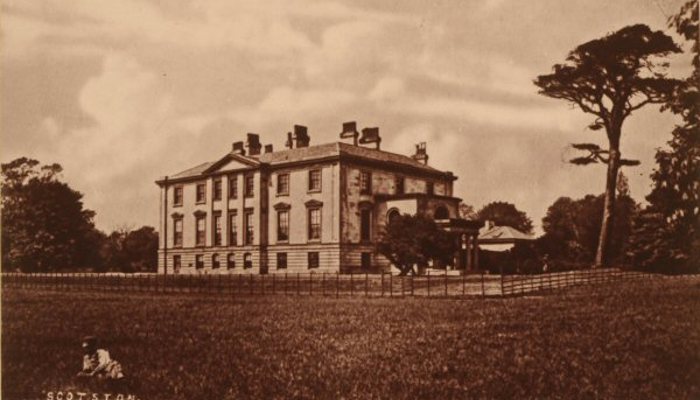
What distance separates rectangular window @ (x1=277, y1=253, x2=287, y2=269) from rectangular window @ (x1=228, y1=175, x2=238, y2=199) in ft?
8.15

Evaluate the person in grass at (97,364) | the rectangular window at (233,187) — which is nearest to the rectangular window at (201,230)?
the rectangular window at (233,187)

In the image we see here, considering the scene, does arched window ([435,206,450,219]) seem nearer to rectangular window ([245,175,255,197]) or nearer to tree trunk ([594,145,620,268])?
tree trunk ([594,145,620,268])

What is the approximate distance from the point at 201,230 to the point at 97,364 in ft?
35.6

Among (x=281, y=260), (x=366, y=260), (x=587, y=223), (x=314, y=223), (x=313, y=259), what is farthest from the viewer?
(x=281, y=260)

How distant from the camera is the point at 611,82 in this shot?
19.0 feet

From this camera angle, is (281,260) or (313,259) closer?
(313,259)

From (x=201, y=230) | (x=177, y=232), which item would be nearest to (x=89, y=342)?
(x=177, y=232)

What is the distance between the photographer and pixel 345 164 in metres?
19.0

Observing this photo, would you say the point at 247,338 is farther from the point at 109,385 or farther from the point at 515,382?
the point at 515,382

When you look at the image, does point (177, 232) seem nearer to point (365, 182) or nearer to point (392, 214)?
point (392, 214)

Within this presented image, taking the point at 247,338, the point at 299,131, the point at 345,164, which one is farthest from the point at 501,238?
the point at 247,338

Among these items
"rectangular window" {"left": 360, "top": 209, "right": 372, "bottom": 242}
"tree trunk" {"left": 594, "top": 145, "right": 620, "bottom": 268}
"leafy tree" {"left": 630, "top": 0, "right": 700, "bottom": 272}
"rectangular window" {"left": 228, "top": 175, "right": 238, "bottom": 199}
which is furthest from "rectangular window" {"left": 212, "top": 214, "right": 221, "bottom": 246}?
A: "leafy tree" {"left": 630, "top": 0, "right": 700, "bottom": 272}

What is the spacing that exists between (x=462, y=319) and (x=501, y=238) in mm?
14962

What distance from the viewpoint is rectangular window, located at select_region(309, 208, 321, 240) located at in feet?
69.2
